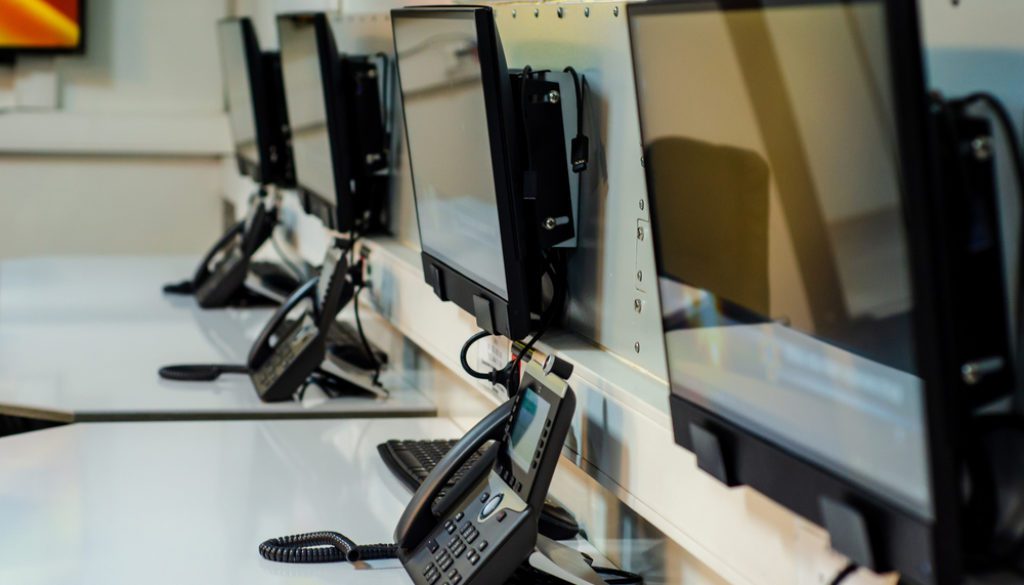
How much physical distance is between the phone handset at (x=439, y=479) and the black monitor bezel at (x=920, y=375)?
581 mm

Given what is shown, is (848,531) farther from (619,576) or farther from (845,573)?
(619,576)

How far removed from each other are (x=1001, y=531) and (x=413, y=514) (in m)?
0.83

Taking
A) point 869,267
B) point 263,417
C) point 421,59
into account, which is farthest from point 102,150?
point 869,267

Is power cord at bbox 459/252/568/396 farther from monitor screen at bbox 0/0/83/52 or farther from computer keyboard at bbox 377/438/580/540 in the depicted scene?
monitor screen at bbox 0/0/83/52

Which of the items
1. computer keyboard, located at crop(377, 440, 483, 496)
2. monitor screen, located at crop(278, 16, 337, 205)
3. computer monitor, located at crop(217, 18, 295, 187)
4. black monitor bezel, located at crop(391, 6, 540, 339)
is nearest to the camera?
black monitor bezel, located at crop(391, 6, 540, 339)

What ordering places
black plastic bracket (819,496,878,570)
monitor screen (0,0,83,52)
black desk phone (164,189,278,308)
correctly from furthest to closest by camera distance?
monitor screen (0,0,83,52), black desk phone (164,189,278,308), black plastic bracket (819,496,878,570)

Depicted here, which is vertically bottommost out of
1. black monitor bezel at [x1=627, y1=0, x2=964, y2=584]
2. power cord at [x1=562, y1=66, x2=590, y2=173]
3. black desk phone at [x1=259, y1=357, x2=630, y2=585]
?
black desk phone at [x1=259, y1=357, x2=630, y2=585]

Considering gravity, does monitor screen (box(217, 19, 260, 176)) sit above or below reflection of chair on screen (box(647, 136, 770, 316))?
above

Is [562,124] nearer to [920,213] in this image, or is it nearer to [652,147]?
[652,147]

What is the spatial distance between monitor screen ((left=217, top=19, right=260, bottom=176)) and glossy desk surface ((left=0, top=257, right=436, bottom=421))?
1.61 feet

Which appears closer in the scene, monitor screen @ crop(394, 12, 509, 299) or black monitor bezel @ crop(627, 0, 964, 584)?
black monitor bezel @ crop(627, 0, 964, 584)

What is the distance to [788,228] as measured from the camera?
34.3 inches

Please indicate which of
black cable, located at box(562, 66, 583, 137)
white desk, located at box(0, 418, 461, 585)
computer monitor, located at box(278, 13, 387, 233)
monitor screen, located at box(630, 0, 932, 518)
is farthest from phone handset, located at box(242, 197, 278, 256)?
monitor screen, located at box(630, 0, 932, 518)

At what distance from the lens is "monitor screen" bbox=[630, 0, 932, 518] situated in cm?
74
